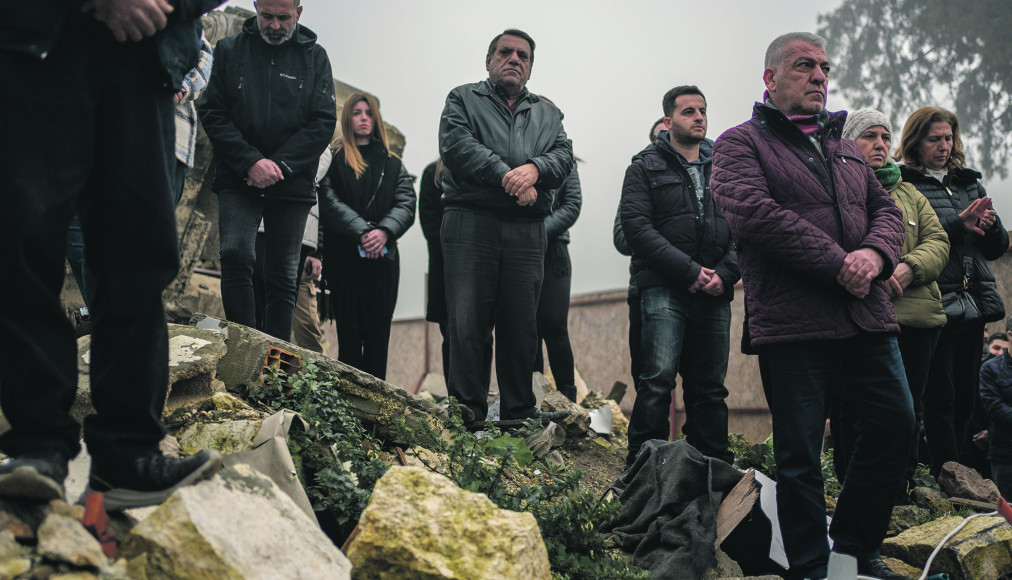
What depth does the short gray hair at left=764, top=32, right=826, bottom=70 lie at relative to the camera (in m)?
3.40

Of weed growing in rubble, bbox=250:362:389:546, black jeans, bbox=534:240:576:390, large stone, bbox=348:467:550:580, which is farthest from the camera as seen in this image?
black jeans, bbox=534:240:576:390

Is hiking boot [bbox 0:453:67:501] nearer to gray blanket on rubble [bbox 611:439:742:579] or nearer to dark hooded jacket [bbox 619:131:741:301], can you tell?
gray blanket on rubble [bbox 611:439:742:579]

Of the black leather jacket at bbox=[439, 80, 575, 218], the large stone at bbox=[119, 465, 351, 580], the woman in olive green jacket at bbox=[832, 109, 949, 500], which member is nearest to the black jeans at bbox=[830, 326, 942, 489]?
the woman in olive green jacket at bbox=[832, 109, 949, 500]

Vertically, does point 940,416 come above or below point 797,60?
below

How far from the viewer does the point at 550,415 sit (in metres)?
5.03

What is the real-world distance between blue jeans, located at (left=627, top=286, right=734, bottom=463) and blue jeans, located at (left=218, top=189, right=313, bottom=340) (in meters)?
1.98

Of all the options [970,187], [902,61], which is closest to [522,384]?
[970,187]

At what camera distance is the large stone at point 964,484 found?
14.8ft

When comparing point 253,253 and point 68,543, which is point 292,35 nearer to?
point 253,253

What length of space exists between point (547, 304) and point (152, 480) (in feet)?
13.3

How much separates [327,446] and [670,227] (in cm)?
236

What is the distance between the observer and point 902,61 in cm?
1847

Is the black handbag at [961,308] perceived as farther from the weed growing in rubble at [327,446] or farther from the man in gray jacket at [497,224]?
the weed growing in rubble at [327,446]

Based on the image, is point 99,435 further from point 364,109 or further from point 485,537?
point 364,109
